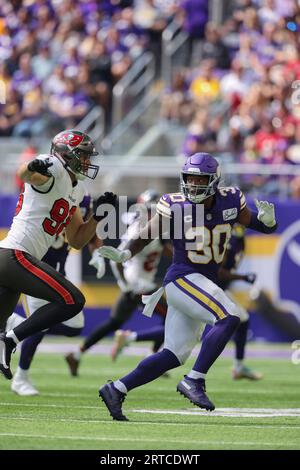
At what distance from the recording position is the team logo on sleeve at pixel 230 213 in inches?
281

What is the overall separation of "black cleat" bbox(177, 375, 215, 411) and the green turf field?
0.13m

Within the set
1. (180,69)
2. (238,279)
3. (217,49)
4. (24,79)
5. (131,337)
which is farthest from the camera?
(24,79)

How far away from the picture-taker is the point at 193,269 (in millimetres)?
7117

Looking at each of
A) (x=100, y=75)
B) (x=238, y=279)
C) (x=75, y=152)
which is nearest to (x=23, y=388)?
(x=75, y=152)

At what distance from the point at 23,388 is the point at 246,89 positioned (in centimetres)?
780

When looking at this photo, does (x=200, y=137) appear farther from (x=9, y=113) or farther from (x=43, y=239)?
(x=43, y=239)

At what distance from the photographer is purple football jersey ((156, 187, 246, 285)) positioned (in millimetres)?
7090

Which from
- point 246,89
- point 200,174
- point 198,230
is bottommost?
point 198,230

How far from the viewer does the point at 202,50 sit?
55.0 feet

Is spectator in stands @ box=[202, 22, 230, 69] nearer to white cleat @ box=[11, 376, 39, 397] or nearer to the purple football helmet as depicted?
white cleat @ box=[11, 376, 39, 397]

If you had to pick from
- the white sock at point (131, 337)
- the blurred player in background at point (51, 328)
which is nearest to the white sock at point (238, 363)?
the white sock at point (131, 337)

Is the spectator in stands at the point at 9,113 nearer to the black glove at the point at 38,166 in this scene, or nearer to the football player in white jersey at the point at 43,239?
the football player in white jersey at the point at 43,239

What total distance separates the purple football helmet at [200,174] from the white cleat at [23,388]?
2326 millimetres
